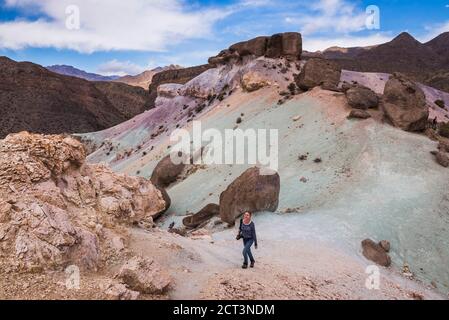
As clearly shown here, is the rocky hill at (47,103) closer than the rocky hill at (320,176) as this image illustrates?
No

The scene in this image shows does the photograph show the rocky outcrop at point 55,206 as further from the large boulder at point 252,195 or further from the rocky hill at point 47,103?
the rocky hill at point 47,103

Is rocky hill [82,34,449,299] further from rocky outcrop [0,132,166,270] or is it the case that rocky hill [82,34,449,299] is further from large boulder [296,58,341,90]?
rocky outcrop [0,132,166,270]

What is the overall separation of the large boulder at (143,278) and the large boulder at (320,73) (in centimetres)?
2486

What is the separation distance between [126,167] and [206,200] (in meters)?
17.0

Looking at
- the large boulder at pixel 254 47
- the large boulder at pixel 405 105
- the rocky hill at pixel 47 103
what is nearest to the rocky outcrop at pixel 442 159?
the large boulder at pixel 405 105

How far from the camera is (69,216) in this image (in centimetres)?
958

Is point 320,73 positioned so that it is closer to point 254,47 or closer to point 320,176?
point 254,47

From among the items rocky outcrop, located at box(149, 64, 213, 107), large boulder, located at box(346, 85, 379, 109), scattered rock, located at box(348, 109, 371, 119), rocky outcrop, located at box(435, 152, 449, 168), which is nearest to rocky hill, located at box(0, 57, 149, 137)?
rocky outcrop, located at box(149, 64, 213, 107)

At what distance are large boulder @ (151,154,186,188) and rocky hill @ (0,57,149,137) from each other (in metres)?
49.4

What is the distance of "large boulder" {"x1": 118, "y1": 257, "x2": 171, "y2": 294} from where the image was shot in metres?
8.09

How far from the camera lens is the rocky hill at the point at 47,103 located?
74.7m

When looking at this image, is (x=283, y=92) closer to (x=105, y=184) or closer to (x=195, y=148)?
(x=195, y=148)

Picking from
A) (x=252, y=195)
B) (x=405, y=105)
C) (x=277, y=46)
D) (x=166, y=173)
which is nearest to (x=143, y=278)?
(x=252, y=195)

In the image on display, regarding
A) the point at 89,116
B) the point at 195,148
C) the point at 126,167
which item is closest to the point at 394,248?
the point at 195,148
